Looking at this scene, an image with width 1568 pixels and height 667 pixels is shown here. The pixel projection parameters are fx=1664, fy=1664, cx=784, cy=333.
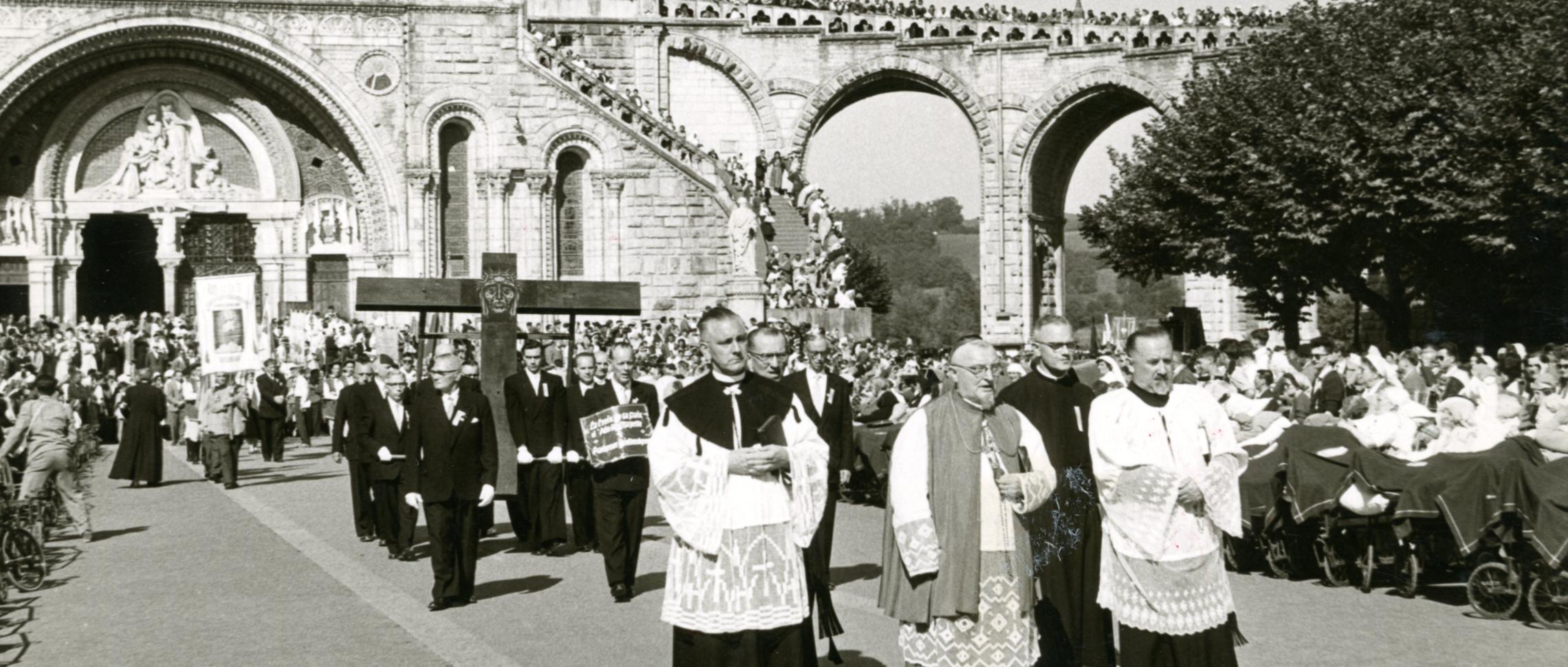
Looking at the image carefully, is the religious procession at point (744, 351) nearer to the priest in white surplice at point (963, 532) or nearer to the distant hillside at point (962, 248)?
the priest in white surplice at point (963, 532)

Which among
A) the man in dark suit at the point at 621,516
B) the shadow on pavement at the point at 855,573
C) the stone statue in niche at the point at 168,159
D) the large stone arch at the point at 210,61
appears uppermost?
the large stone arch at the point at 210,61

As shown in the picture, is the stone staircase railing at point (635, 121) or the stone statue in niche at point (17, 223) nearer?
the stone staircase railing at point (635, 121)

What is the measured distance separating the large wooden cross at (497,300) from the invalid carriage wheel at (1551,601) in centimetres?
883

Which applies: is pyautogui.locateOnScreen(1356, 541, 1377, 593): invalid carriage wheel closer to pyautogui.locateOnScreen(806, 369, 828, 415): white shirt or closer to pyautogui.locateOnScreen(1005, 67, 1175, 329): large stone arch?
pyautogui.locateOnScreen(806, 369, 828, 415): white shirt

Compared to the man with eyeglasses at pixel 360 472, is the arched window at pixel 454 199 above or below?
above

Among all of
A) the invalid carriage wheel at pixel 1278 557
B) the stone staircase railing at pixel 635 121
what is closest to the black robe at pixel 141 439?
the invalid carriage wheel at pixel 1278 557

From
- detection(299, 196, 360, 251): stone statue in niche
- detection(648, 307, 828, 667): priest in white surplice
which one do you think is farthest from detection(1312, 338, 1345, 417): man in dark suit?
detection(299, 196, 360, 251): stone statue in niche

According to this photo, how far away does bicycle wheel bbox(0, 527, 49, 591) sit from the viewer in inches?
499

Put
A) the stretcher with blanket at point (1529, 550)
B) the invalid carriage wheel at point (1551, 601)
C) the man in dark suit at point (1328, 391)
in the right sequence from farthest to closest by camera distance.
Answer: the man in dark suit at point (1328, 391) → the invalid carriage wheel at point (1551, 601) → the stretcher with blanket at point (1529, 550)

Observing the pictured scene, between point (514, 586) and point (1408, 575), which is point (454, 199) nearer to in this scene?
point (514, 586)

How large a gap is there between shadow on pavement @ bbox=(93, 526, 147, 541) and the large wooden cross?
3141 millimetres

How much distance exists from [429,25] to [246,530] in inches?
938

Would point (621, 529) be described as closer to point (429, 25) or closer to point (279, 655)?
point (279, 655)

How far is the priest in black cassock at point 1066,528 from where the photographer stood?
8391mm
